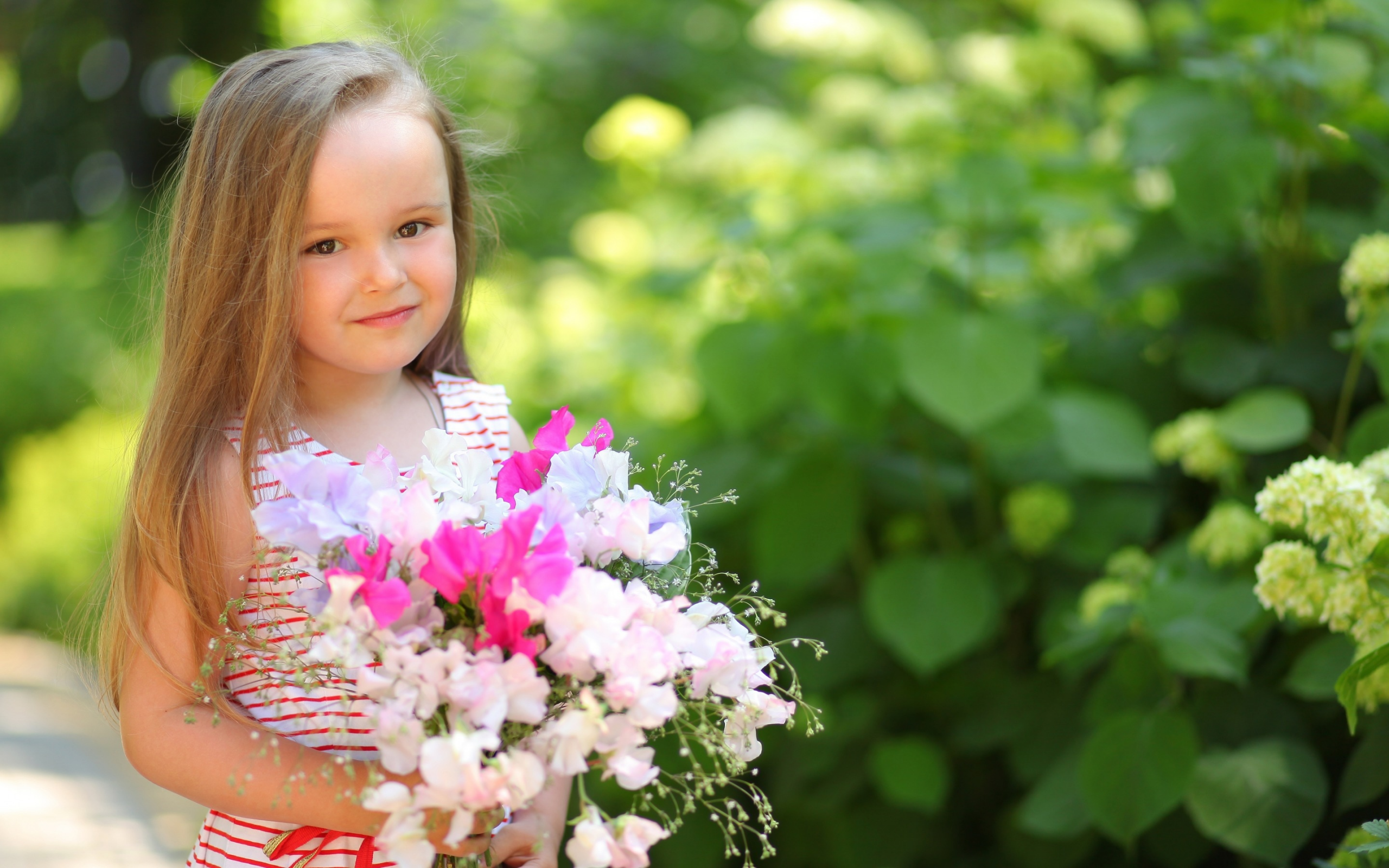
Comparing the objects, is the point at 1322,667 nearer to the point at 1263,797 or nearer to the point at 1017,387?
the point at 1263,797

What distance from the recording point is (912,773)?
213 centimetres

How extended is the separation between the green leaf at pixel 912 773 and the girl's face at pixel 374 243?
1.37m

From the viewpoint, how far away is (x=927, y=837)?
7.59ft

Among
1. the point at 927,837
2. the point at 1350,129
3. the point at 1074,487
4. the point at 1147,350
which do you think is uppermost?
the point at 1350,129

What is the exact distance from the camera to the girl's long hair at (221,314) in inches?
42.1

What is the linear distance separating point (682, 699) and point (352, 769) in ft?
0.97

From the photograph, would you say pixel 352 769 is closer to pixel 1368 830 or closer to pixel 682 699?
pixel 682 699

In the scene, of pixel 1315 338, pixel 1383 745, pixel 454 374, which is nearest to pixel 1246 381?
pixel 1315 338

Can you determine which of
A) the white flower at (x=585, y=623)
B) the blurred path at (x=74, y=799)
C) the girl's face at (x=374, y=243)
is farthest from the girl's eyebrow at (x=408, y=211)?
the blurred path at (x=74, y=799)

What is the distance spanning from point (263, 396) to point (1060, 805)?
1.37 metres

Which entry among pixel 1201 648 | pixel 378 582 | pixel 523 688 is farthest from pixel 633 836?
pixel 1201 648

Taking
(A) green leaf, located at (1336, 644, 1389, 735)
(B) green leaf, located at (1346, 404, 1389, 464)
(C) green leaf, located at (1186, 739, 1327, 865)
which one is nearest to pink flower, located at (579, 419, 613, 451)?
Answer: (A) green leaf, located at (1336, 644, 1389, 735)

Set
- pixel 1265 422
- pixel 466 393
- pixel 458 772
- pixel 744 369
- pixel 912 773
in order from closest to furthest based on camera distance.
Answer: pixel 458 772, pixel 466 393, pixel 1265 422, pixel 912 773, pixel 744 369

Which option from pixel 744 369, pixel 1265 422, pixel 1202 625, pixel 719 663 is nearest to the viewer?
pixel 719 663
